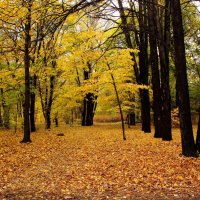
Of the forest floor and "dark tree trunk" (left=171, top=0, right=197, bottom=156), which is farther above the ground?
"dark tree trunk" (left=171, top=0, right=197, bottom=156)

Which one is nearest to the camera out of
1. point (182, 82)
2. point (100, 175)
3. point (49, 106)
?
point (100, 175)

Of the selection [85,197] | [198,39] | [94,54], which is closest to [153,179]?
[85,197]

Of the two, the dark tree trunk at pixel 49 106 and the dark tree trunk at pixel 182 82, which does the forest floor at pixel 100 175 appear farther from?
the dark tree trunk at pixel 49 106

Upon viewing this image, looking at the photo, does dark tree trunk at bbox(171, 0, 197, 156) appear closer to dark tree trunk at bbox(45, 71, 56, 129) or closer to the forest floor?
the forest floor

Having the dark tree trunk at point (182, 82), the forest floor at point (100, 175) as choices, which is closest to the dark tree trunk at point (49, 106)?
the forest floor at point (100, 175)

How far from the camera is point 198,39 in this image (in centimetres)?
3341

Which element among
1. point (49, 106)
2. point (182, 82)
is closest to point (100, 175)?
point (182, 82)

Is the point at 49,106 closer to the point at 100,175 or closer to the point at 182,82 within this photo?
the point at 182,82

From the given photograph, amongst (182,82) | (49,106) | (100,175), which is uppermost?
(182,82)

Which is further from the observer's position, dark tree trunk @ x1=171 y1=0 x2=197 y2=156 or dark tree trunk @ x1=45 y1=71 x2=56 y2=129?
dark tree trunk @ x1=45 y1=71 x2=56 y2=129

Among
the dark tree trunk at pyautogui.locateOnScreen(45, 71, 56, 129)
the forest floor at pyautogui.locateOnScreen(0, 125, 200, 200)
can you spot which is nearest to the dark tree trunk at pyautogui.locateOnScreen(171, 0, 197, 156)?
the forest floor at pyautogui.locateOnScreen(0, 125, 200, 200)

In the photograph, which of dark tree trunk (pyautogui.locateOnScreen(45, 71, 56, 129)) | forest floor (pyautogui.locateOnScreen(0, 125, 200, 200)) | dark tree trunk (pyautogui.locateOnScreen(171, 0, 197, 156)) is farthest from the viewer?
dark tree trunk (pyautogui.locateOnScreen(45, 71, 56, 129))

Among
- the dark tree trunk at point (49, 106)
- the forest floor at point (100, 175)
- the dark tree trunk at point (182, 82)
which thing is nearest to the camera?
the forest floor at point (100, 175)

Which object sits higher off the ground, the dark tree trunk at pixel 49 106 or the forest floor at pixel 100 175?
the dark tree trunk at pixel 49 106
